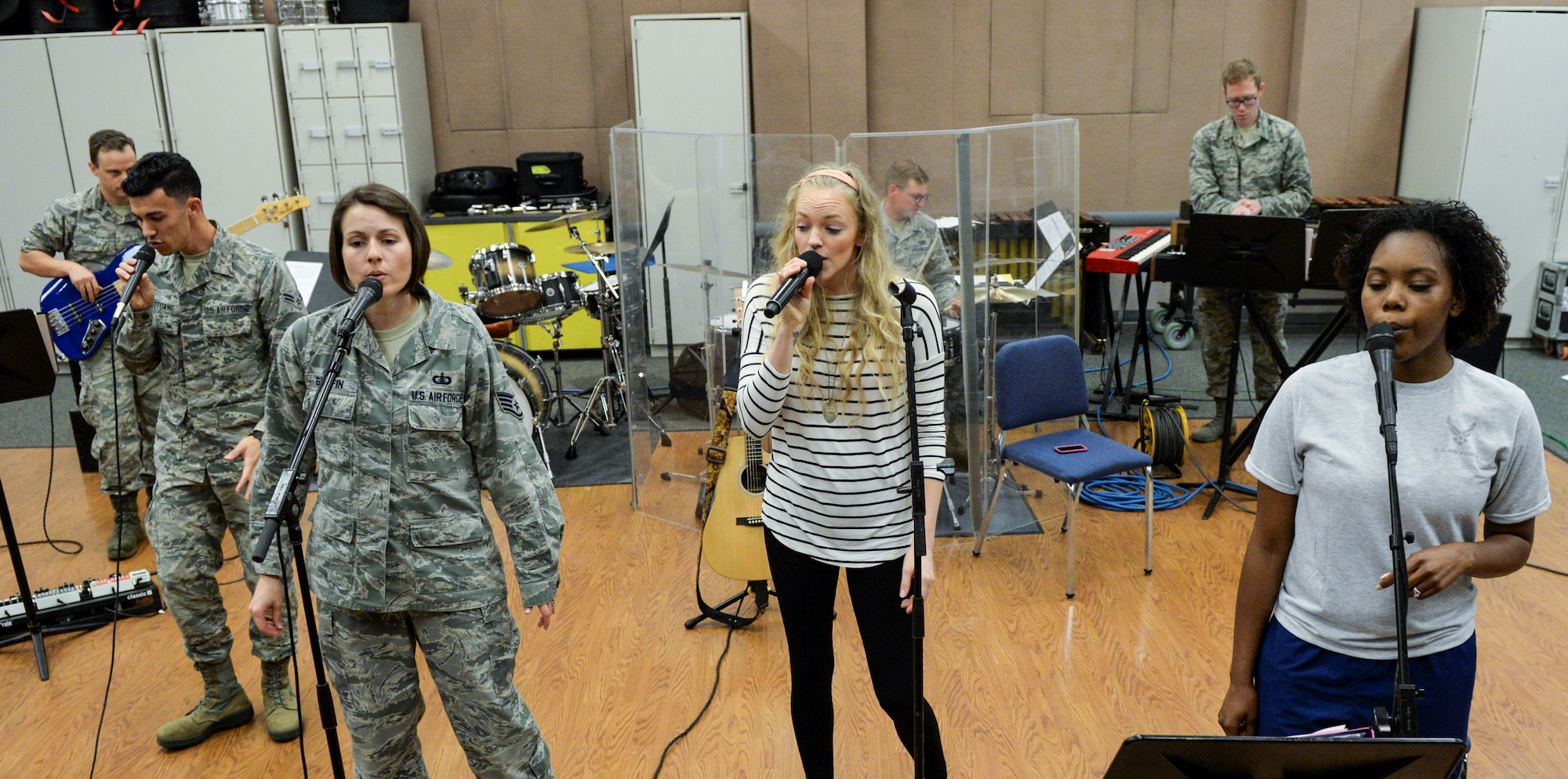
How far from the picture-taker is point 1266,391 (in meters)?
5.36

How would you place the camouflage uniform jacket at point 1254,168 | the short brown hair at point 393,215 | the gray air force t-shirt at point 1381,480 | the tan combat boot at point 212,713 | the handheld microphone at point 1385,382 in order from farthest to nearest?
the camouflage uniform jacket at point 1254,168, the tan combat boot at point 212,713, the short brown hair at point 393,215, the gray air force t-shirt at point 1381,480, the handheld microphone at point 1385,382

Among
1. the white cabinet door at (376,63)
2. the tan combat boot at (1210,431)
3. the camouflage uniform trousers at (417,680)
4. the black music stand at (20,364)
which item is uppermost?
the white cabinet door at (376,63)

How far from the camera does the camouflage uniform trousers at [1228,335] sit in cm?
526

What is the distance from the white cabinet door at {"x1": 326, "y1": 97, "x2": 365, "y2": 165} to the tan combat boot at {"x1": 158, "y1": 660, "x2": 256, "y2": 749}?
4.59 metres

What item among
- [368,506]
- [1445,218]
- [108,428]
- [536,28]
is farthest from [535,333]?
[1445,218]

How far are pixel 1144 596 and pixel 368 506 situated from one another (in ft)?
9.32

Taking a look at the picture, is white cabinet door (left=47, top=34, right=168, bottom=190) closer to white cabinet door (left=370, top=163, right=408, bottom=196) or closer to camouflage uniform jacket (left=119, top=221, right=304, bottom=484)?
white cabinet door (left=370, top=163, right=408, bottom=196)

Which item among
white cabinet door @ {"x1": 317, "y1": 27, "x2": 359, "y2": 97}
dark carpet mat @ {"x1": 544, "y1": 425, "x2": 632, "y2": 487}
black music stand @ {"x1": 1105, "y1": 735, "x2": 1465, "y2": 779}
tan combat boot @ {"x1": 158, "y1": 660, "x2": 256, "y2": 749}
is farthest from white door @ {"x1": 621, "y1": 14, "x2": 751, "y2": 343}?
black music stand @ {"x1": 1105, "y1": 735, "x2": 1465, "y2": 779}

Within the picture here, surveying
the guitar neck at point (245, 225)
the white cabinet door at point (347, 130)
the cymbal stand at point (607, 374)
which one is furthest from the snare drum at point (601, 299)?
the white cabinet door at point (347, 130)

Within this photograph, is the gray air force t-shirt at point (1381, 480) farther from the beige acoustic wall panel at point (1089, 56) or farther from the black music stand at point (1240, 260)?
the beige acoustic wall panel at point (1089, 56)

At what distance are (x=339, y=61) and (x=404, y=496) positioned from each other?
5692 mm

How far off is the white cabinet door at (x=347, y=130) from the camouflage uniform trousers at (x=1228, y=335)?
5.19 meters

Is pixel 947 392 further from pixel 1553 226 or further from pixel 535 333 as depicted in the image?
pixel 1553 226

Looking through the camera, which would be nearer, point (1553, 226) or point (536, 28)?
point (1553, 226)
